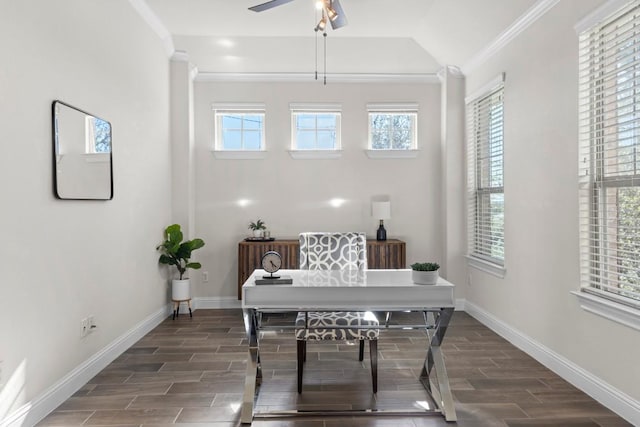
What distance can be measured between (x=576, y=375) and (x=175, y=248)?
12.0 ft

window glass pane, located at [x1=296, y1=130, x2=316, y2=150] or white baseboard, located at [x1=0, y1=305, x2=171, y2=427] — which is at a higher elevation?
window glass pane, located at [x1=296, y1=130, x2=316, y2=150]

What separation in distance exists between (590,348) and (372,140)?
10.6 ft

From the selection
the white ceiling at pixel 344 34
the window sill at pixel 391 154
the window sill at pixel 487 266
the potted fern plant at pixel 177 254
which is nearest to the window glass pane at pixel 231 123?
the white ceiling at pixel 344 34

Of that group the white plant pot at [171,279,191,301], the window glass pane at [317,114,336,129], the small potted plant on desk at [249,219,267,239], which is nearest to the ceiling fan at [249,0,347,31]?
the window glass pane at [317,114,336,129]

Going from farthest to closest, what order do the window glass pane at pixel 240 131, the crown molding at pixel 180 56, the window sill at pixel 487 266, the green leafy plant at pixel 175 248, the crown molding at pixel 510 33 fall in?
1. the window glass pane at pixel 240 131
2. the crown molding at pixel 180 56
3. the green leafy plant at pixel 175 248
4. the window sill at pixel 487 266
5. the crown molding at pixel 510 33

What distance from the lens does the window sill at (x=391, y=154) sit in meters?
5.11

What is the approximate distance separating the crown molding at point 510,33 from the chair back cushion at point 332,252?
7.37 feet

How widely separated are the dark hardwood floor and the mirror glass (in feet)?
4.38

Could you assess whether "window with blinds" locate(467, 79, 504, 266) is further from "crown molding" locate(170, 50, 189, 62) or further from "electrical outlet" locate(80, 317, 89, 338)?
"electrical outlet" locate(80, 317, 89, 338)

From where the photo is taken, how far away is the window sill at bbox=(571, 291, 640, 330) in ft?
7.72

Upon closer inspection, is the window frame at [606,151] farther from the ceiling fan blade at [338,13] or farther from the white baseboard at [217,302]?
the white baseboard at [217,302]

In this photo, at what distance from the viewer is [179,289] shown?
454 centimetres

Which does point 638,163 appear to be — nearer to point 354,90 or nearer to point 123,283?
point 354,90

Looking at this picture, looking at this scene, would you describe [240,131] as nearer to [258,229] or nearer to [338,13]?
[258,229]
